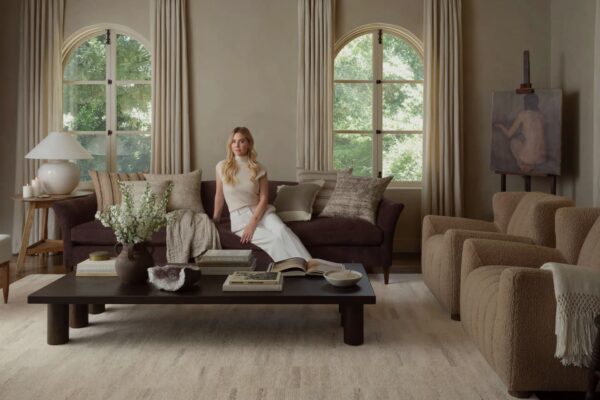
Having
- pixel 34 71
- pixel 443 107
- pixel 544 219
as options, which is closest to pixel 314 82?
pixel 443 107

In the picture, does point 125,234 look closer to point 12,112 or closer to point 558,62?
point 12,112

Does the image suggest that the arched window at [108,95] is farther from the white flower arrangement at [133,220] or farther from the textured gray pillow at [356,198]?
the white flower arrangement at [133,220]

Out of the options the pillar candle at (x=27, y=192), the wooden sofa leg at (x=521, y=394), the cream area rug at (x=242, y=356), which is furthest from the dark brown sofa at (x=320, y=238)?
the wooden sofa leg at (x=521, y=394)

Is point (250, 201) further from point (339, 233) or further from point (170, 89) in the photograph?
point (170, 89)

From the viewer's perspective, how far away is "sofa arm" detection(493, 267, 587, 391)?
110 inches

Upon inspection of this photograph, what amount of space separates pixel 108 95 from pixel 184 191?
184 cm

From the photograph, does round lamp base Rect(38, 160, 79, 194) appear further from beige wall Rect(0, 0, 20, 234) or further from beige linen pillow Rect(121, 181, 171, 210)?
beige wall Rect(0, 0, 20, 234)

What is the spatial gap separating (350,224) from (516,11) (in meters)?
3.20

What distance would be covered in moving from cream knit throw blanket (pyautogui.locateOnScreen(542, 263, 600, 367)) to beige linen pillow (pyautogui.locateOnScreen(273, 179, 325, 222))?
10.6 feet

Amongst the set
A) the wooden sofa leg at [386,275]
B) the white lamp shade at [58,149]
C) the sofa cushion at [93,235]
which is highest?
the white lamp shade at [58,149]

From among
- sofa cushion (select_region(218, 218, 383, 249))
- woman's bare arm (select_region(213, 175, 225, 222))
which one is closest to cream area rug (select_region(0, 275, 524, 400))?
sofa cushion (select_region(218, 218, 383, 249))

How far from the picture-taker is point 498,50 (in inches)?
277

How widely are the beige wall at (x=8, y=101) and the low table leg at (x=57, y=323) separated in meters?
3.88

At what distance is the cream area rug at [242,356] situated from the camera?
2984 millimetres
